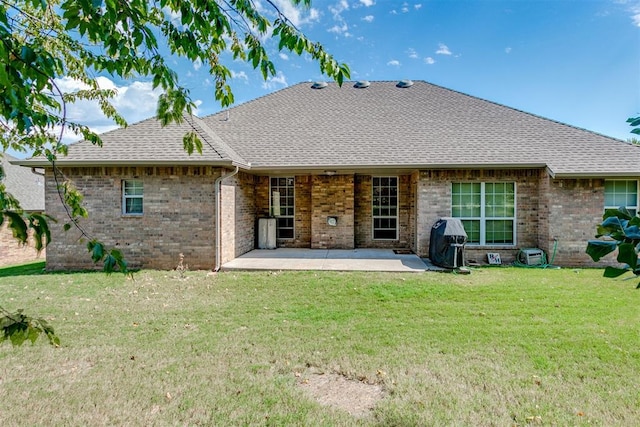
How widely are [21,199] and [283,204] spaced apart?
13.8 metres

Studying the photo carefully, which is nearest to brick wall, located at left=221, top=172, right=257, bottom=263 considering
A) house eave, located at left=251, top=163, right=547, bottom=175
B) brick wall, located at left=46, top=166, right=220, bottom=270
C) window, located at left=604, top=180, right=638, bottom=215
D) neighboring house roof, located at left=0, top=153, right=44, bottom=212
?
brick wall, located at left=46, top=166, right=220, bottom=270

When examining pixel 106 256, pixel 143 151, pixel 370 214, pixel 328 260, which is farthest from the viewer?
pixel 370 214

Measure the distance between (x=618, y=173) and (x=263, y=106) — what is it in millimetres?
Answer: 12681

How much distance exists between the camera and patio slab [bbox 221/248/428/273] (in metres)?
9.52

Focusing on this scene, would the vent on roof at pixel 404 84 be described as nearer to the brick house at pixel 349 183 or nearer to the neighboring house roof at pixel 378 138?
the neighboring house roof at pixel 378 138

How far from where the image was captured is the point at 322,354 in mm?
4445

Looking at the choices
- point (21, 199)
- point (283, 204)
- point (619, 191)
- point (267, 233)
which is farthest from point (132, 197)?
point (619, 191)

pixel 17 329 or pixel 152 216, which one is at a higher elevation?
pixel 152 216

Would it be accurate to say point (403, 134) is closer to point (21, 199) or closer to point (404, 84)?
point (404, 84)

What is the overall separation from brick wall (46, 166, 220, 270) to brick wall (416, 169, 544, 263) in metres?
6.41

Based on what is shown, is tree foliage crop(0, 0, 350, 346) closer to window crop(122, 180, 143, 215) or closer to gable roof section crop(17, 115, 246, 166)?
gable roof section crop(17, 115, 246, 166)

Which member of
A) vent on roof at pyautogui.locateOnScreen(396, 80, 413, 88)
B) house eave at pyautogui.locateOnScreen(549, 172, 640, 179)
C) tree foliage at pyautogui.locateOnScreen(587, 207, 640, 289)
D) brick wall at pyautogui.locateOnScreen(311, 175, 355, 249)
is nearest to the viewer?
tree foliage at pyautogui.locateOnScreen(587, 207, 640, 289)

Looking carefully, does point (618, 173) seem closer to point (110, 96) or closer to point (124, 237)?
point (110, 96)

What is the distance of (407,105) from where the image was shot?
14633 millimetres
